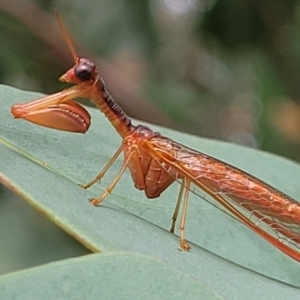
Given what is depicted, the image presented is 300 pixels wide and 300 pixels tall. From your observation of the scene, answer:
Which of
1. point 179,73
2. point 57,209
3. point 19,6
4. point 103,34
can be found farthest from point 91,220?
point 179,73

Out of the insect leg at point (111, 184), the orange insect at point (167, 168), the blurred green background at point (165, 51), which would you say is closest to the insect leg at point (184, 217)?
the orange insect at point (167, 168)

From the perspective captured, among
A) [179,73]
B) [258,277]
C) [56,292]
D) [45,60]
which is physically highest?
[179,73]

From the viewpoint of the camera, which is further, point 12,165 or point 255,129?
point 255,129

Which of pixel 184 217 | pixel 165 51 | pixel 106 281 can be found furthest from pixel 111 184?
pixel 165 51

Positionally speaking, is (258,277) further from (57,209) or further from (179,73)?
(179,73)

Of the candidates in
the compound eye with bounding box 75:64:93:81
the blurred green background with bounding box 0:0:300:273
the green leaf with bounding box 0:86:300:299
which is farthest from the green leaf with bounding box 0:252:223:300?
the blurred green background with bounding box 0:0:300:273

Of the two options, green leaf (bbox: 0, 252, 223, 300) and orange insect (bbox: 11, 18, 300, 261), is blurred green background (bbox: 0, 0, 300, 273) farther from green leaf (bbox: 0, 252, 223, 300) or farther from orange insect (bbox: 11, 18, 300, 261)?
green leaf (bbox: 0, 252, 223, 300)

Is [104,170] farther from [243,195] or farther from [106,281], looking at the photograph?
[106,281]
